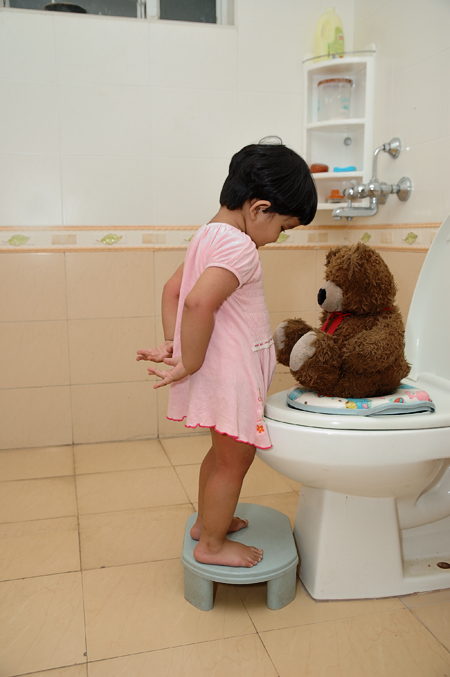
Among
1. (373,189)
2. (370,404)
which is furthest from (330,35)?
(370,404)

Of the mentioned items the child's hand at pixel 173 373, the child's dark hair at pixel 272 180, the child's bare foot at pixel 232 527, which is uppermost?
the child's dark hair at pixel 272 180

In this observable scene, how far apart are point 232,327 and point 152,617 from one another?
1.97 ft

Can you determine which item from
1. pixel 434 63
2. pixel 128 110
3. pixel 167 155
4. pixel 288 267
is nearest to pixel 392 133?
pixel 434 63

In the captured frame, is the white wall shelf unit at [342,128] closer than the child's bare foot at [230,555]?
No

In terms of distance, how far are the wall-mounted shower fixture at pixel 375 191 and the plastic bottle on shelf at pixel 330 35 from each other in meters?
0.42

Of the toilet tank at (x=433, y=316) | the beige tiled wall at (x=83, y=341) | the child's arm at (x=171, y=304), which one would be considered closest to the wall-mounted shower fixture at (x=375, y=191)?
the beige tiled wall at (x=83, y=341)

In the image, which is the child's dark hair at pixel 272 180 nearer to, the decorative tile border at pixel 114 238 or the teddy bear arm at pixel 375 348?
the teddy bear arm at pixel 375 348

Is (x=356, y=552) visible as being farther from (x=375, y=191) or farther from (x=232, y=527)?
(x=375, y=191)

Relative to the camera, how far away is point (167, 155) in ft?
6.65

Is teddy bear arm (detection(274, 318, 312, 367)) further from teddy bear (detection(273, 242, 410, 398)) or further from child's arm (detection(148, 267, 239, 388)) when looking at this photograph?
child's arm (detection(148, 267, 239, 388))

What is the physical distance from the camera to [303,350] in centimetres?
109

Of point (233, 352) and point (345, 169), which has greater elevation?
point (345, 169)

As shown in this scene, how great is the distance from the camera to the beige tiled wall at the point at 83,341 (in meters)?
2.01

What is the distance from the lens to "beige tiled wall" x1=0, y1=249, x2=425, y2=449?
201 cm
